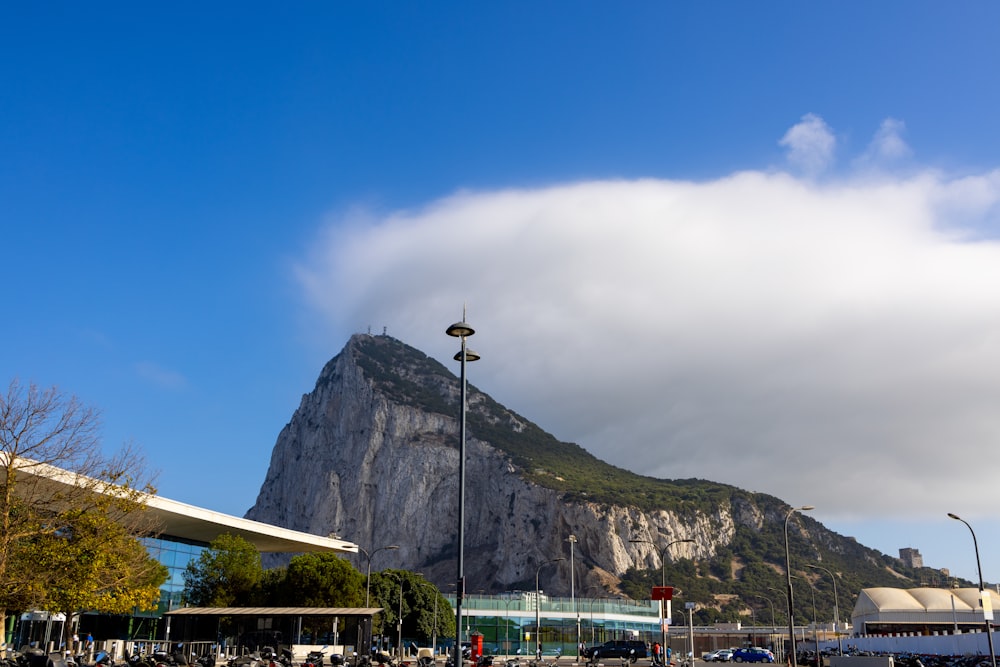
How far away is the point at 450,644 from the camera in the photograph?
8700cm

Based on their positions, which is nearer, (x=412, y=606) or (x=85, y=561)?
(x=85, y=561)

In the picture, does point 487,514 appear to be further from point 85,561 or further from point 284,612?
point 85,561

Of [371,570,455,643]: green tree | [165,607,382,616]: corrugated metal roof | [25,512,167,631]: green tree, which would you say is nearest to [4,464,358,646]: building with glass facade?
[371,570,455,643]: green tree

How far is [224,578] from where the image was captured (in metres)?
63.7

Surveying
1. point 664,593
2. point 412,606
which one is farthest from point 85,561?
point 412,606

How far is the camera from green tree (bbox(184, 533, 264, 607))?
207ft

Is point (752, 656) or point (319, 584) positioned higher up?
point (319, 584)

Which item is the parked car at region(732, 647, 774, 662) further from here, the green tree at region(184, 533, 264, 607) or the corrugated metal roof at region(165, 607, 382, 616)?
the green tree at region(184, 533, 264, 607)

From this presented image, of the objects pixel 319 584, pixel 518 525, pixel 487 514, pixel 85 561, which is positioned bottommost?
pixel 319 584

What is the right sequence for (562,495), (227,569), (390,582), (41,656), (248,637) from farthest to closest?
1. (562,495)
2. (390,582)
3. (227,569)
4. (248,637)
5. (41,656)

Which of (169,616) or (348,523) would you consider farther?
(348,523)

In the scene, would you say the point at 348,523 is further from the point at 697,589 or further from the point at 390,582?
the point at 390,582

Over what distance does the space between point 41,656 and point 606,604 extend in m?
82.2

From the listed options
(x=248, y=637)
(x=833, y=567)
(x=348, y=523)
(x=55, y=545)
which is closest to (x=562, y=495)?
(x=348, y=523)
